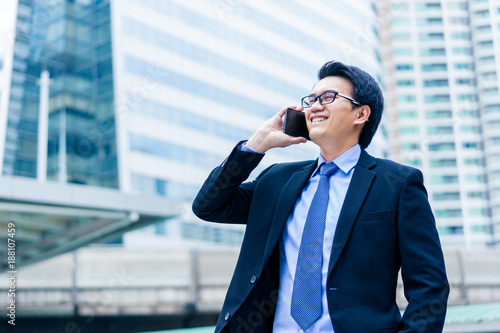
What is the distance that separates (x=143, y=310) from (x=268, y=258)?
11.7 m

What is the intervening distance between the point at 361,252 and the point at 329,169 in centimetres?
39

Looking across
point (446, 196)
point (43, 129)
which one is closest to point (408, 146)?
point (446, 196)

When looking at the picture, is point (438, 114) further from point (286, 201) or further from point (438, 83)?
point (286, 201)

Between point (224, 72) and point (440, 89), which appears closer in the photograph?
point (224, 72)

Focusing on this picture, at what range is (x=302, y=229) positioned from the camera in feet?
6.51

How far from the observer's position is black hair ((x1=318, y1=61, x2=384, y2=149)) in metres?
2.13

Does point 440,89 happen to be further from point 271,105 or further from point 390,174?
point 390,174

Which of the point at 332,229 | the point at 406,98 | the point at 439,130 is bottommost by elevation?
the point at 332,229

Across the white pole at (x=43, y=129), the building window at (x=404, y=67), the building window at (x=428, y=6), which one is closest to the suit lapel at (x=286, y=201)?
the white pole at (x=43, y=129)

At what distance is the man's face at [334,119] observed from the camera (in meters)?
2.07

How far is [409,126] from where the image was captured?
82562mm

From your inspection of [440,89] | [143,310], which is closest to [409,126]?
[440,89]

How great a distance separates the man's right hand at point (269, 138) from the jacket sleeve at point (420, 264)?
1.59ft

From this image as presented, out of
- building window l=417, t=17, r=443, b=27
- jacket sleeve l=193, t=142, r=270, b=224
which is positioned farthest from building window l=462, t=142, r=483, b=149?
jacket sleeve l=193, t=142, r=270, b=224
